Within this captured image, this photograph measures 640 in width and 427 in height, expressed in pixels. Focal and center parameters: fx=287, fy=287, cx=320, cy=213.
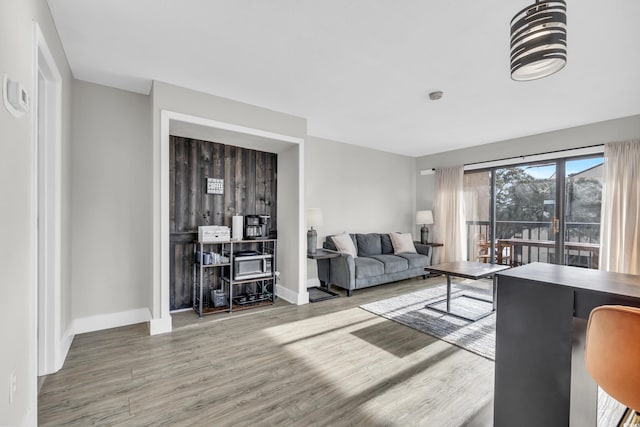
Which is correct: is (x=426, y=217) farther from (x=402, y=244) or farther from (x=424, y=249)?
(x=402, y=244)

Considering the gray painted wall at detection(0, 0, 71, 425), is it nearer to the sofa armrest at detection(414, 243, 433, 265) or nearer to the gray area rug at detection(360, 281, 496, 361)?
the gray area rug at detection(360, 281, 496, 361)

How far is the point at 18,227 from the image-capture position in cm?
140

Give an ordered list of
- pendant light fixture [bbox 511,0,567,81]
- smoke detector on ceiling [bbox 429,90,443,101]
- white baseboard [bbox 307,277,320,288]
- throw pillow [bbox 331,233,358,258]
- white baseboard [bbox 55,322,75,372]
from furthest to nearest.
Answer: white baseboard [bbox 307,277,320,288], throw pillow [bbox 331,233,358,258], smoke detector on ceiling [bbox 429,90,443,101], white baseboard [bbox 55,322,75,372], pendant light fixture [bbox 511,0,567,81]

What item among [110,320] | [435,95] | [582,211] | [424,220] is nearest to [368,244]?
[424,220]

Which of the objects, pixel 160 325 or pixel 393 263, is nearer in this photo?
pixel 160 325

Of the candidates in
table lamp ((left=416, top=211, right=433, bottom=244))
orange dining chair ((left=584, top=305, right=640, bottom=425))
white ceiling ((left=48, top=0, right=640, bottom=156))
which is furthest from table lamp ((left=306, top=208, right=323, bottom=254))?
orange dining chair ((left=584, top=305, right=640, bottom=425))

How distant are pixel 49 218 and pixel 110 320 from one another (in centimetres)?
145

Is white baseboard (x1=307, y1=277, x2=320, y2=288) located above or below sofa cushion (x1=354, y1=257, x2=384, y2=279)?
below

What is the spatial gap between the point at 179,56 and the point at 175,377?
266cm

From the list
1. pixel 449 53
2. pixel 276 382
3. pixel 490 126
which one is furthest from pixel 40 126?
pixel 490 126

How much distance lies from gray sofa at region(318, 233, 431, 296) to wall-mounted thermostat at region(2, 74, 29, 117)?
371 centimetres

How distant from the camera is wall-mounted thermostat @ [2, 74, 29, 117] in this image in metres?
1.24

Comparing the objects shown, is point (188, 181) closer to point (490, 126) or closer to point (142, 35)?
point (142, 35)

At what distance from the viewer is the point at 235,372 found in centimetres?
227
